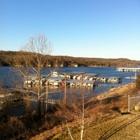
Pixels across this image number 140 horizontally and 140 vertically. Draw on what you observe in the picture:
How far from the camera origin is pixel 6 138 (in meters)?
11.1

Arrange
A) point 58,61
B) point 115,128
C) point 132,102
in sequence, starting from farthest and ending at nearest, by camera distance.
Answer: point 58,61
point 132,102
point 115,128

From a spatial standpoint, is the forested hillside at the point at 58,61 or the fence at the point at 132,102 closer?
the fence at the point at 132,102

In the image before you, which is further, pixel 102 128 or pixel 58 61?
pixel 58 61

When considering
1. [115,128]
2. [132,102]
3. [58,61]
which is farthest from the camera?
[58,61]

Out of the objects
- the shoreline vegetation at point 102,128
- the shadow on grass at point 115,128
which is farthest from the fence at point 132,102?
the shadow on grass at point 115,128

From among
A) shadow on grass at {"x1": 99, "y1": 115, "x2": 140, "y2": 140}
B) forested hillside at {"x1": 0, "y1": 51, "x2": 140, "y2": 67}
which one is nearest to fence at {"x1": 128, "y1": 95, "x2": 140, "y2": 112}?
shadow on grass at {"x1": 99, "y1": 115, "x2": 140, "y2": 140}

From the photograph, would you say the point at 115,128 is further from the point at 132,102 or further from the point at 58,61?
the point at 58,61

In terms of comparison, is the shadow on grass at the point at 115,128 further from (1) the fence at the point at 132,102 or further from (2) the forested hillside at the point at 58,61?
(2) the forested hillside at the point at 58,61

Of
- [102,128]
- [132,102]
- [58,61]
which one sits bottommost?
[102,128]

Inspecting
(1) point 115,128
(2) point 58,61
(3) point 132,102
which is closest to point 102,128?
(1) point 115,128

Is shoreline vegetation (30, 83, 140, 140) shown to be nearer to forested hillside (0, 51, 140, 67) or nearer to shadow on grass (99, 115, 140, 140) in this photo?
shadow on grass (99, 115, 140, 140)

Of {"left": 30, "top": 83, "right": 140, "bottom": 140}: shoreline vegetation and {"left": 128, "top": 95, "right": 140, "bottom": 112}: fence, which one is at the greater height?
{"left": 128, "top": 95, "right": 140, "bottom": 112}: fence

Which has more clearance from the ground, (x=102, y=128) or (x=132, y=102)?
(x=132, y=102)

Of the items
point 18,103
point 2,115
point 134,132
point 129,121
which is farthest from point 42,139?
point 18,103
